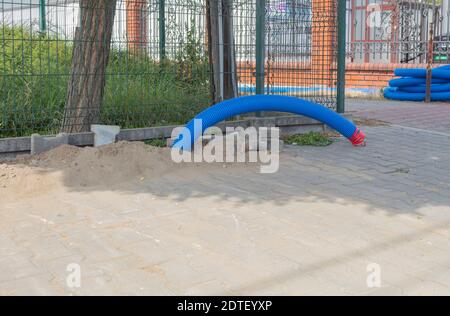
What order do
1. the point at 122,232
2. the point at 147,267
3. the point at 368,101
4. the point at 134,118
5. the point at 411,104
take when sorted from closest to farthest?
the point at 147,267
the point at 122,232
the point at 134,118
the point at 411,104
the point at 368,101

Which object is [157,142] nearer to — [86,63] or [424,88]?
[86,63]

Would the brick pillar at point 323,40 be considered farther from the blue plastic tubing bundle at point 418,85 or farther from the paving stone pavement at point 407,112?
the blue plastic tubing bundle at point 418,85

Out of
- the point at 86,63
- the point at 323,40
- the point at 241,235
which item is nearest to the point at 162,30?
the point at 86,63

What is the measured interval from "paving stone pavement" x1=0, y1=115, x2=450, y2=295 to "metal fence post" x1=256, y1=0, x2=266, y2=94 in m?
2.32

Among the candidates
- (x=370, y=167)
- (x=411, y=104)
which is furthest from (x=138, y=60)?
(x=411, y=104)

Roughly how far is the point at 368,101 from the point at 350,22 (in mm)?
2714

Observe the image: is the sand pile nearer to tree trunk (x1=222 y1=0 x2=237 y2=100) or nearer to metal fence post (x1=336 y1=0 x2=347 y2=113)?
tree trunk (x1=222 y1=0 x2=237 y2=100)

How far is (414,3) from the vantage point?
51.7ft

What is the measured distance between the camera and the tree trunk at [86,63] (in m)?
7.47

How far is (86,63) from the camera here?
7.50 m

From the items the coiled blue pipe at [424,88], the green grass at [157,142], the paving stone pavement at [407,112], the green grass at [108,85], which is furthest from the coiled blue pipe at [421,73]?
the green grass at [157,142]

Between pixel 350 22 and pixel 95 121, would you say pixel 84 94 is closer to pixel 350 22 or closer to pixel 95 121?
pixel 95 121

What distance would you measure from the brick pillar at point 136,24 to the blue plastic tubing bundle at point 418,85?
7903 millimetres

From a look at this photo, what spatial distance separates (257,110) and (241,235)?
135 inches
